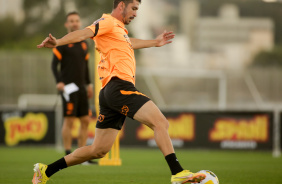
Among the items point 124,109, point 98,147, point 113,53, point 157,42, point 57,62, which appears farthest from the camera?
point 57,62

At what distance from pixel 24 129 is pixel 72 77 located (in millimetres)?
7524

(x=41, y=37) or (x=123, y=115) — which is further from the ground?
(x=41, y=37)

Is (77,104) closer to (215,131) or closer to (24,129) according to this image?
(215,131)

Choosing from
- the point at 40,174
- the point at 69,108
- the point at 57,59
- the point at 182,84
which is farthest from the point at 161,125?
the point at 182,84

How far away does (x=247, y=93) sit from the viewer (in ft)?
70.3

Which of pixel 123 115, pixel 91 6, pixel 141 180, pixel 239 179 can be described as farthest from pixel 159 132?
pixel 91 6

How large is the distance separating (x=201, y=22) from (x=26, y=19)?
412 inches

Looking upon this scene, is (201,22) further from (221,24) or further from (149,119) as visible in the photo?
(149,119)

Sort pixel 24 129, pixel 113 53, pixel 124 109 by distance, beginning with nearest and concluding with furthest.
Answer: pixel 124 109
pixel 113 53
pixel 24 129

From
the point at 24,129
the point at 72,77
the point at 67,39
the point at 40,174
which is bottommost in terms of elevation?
the point at 24,129

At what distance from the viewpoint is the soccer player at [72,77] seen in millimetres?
9938

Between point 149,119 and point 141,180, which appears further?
point 141,180

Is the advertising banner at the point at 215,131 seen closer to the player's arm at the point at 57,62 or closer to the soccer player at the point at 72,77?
the soccer player at the point at 72,77

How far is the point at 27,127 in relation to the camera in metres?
17.1
